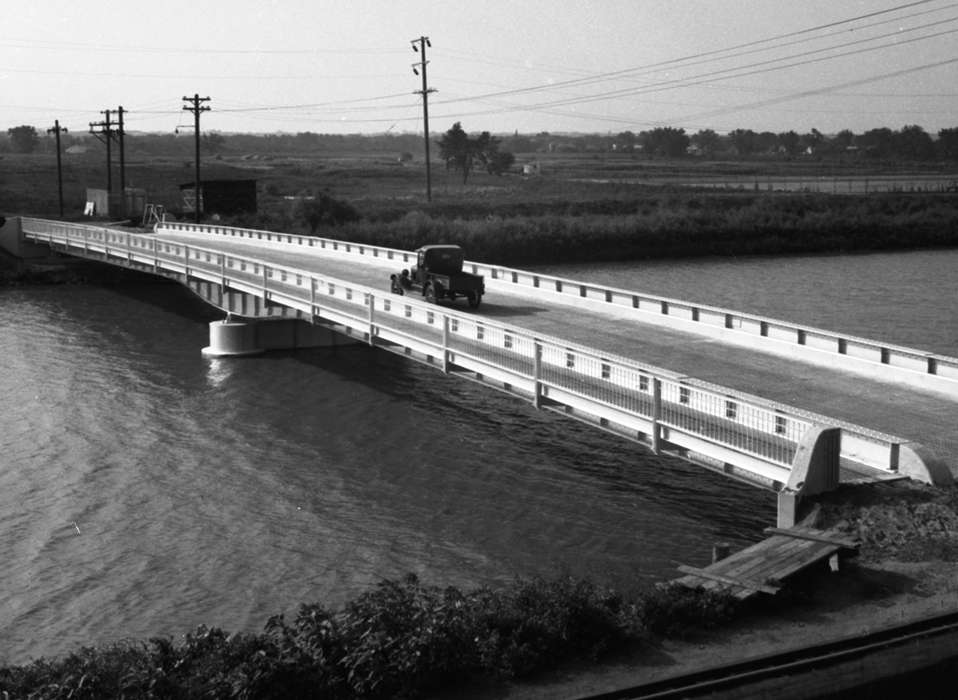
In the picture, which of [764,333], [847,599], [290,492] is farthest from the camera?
[764,333]

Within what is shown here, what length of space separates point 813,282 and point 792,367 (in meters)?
37.9

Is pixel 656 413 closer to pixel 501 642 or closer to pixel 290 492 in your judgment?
pixel 501 642

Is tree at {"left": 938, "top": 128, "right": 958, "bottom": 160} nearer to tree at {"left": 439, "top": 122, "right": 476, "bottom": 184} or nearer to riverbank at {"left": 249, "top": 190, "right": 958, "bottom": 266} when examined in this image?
tree at {"left": 439, "top": 122, "right": 476, "bottom": 184}

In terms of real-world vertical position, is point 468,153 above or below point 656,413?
above

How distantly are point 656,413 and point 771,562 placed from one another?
487cm

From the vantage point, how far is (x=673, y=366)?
24.7 meters

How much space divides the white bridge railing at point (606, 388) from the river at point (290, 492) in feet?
6.63

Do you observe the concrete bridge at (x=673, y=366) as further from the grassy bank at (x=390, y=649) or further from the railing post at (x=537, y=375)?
the grassy bank at (x=390, y=649)

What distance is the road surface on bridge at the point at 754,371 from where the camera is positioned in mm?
19953

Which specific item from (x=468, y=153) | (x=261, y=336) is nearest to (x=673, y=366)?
(x=261, y=336)

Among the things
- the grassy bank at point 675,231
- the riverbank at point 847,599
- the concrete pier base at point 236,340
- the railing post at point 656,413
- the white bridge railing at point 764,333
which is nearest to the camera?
the riverbank at point 847,599

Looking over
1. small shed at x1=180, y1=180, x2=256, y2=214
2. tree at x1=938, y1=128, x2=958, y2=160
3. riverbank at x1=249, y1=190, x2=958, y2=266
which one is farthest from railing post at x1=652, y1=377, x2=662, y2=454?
tree at x1=938, y1=128, x2=958, y2=160

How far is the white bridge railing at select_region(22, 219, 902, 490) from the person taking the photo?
17812 millimetres

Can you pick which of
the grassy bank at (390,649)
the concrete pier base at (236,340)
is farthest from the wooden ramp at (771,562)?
the concrete pier base at (236,340)
